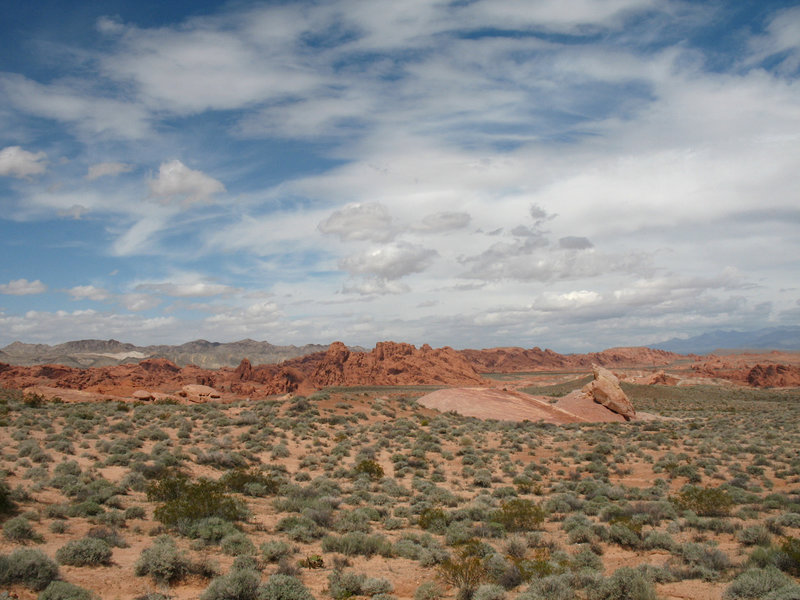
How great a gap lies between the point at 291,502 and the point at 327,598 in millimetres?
5884

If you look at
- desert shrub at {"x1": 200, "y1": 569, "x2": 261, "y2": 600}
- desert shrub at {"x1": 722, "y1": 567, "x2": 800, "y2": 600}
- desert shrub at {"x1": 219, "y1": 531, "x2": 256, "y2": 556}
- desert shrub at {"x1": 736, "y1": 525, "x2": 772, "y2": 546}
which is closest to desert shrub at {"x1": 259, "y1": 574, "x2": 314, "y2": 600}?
desert shrub at {"x1": 200, "y1": 569, "x2": 261, "y2": 600}

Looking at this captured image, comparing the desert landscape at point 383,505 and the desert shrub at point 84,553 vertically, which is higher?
the desert shrub at point 84,553

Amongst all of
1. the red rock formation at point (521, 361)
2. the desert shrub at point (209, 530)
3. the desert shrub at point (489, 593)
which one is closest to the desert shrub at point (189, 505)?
the desert shrub at point (209, 530)

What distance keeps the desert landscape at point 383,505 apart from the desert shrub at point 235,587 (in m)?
0.02

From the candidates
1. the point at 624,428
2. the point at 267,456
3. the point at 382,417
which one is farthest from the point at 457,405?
the point at 267,456

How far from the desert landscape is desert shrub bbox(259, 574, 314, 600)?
0.02m

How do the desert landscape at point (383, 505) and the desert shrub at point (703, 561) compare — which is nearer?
the desert landscape at point (383, 505)

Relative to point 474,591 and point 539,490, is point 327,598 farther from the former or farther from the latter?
point 539,490

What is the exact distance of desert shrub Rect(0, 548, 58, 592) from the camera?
663 cm

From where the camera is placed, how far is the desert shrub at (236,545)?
29.8 feet

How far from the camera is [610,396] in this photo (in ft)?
127

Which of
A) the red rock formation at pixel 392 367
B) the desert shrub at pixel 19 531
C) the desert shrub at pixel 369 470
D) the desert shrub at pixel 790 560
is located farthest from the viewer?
the red rock formation at pixel 392 367

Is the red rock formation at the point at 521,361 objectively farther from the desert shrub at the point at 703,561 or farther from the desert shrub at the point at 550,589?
the desert shrub at the point at 550,589

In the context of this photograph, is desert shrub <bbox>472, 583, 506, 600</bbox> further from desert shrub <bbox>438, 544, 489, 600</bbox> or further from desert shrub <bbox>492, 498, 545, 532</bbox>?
desert shrub <bbox>492, 498, 545, 532</bbox>
